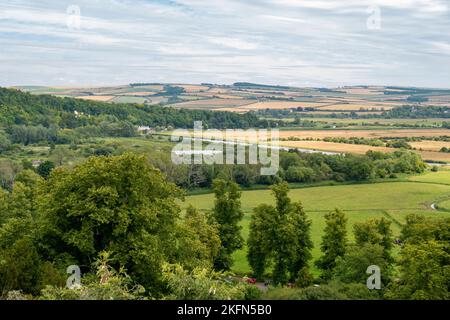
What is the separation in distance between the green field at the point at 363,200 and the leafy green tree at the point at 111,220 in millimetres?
32482

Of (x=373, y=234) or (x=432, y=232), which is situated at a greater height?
(x=432, y=232)

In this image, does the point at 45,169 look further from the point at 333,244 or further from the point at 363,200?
the point at 333,244

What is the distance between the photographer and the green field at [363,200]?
7469 centimetres

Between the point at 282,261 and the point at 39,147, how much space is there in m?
103

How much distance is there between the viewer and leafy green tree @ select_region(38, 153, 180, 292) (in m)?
31.2

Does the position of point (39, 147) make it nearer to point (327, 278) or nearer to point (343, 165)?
point (343, 165)

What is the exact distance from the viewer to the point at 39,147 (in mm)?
137250

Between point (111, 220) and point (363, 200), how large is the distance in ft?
198

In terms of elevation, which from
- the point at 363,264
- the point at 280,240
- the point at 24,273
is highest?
the point at 24,273

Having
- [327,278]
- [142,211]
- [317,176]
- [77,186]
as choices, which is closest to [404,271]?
[327,278]

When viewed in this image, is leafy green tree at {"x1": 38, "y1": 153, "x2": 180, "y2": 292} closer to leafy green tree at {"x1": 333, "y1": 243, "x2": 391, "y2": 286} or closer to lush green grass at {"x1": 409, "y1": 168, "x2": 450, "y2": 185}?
leafy green tree at {"x1": 333, "y1": 243, "x2": 391, "y2": 286}

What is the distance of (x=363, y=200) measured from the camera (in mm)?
85188

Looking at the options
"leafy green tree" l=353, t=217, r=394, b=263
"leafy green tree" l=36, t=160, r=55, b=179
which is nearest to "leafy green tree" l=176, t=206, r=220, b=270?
"leafy green tree" l=353, t=217, r=394, b=263

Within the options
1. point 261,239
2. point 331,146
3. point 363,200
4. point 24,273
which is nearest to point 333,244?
point 261,239
